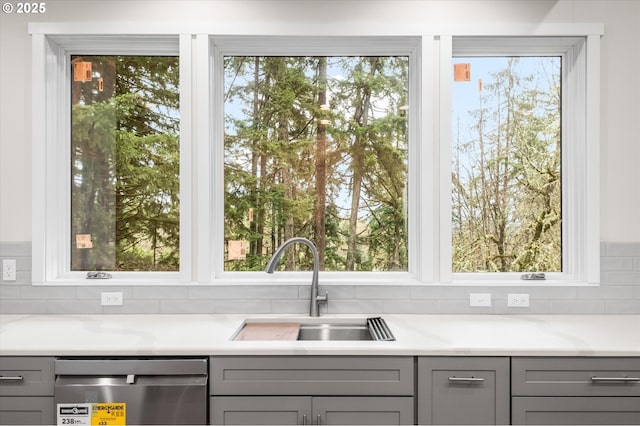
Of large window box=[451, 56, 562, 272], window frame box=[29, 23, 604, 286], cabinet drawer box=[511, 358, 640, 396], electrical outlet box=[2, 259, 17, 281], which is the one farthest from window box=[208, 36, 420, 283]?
electrical outlet box=[2, 259, 17, 281]

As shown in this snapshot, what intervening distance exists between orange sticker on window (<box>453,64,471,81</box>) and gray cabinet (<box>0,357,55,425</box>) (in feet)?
7.90

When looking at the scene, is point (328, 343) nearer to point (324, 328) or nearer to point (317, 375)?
point (317, 375)

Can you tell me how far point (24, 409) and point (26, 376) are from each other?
0.13m

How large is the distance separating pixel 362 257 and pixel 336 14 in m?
1.34

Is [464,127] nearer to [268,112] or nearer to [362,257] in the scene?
[362,257]

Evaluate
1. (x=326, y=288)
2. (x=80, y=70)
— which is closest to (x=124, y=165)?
(x=80, y=70)

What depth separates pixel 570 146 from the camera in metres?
2.34

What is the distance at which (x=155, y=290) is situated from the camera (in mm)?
2248

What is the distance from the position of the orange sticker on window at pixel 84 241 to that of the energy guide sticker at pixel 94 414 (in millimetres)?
962

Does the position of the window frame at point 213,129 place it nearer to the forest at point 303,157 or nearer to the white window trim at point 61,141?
the white window trim at point 61,141

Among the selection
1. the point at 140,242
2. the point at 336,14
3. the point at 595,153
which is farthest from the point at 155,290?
the point at 595,153

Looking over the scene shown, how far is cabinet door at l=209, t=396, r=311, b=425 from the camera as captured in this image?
1663 millimetres

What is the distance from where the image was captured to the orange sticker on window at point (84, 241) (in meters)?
2.37

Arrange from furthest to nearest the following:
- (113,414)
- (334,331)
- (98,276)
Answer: (98,276), (334,331), (113,414)
